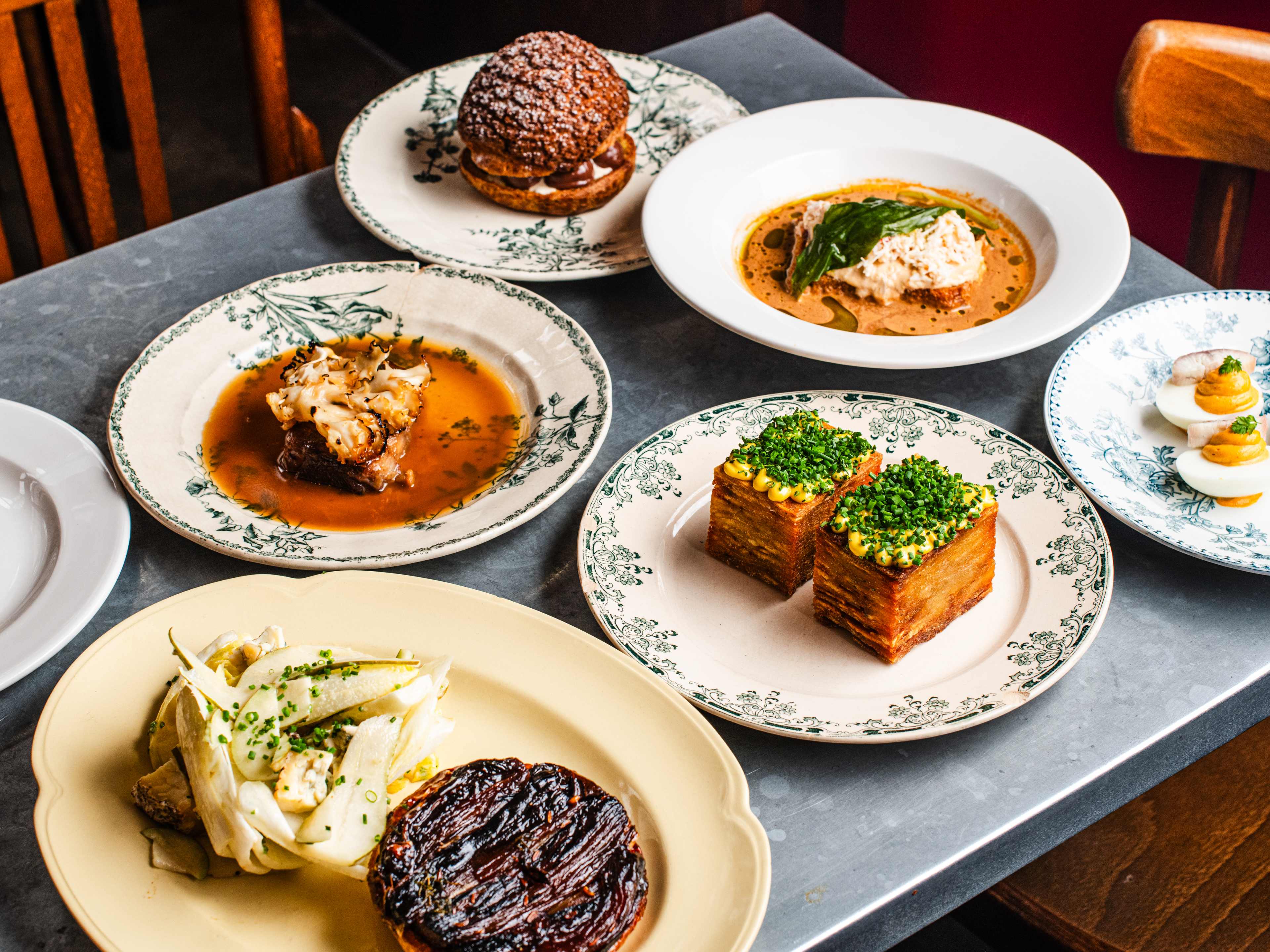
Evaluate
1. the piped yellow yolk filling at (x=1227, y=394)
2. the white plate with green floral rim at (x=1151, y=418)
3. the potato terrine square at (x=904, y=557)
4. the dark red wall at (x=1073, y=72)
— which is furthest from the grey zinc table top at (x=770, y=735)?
the dark red wall at (x=1073, y=72)

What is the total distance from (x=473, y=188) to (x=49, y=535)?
4.07ft

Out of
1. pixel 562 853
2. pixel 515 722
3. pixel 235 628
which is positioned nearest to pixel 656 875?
pixel 562 853

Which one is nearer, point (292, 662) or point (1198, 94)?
point (292, 662)

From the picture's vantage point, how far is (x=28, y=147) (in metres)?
2.85

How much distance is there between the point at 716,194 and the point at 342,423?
1.02 m

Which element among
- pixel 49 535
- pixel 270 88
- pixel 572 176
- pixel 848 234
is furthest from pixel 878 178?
pixel 49 535

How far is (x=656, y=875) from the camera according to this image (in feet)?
4.36

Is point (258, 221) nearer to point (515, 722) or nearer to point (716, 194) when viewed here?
point (716, 194)

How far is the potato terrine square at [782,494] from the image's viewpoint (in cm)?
170

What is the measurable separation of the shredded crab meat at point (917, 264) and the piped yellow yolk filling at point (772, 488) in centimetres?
73

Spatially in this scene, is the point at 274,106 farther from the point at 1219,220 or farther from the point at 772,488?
the point at 1219,220

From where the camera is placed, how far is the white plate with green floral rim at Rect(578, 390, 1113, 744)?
61.0 inches

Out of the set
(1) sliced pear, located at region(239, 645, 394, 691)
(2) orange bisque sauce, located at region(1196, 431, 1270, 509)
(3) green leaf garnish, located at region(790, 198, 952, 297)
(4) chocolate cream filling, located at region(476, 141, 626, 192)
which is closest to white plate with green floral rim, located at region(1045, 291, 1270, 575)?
(2) orange bisque sauce, located at region(1196, 431, 1270, 509)

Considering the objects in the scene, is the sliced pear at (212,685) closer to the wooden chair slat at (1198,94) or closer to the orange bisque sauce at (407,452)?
the orange bisque sauce at (407,452)
